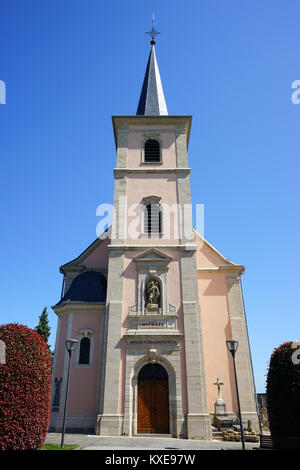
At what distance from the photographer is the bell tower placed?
16.7 m

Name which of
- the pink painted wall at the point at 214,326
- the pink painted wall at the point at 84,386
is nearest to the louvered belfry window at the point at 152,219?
the pink painted wall at the point at 214,326

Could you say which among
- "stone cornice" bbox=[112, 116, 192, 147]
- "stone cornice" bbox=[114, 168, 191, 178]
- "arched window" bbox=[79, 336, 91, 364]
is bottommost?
"arched window" bbox=[79, 336, 91, 364]

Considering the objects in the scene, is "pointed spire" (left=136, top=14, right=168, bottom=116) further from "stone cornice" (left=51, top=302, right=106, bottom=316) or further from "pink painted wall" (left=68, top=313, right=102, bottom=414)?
"pink painted wall" (left=68, top=313, right=102, bottom=414)

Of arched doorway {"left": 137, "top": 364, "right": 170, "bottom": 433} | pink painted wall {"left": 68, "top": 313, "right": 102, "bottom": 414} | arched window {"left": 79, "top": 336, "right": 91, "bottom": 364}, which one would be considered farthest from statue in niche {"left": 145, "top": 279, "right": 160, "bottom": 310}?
arched window {"left": 79, "top": 336, "right": 91, "bottom": 364}

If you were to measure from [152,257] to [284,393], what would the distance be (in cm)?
1058

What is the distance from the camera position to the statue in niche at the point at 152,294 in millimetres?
18609

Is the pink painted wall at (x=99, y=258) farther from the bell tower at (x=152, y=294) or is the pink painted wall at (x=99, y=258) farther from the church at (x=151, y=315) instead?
the bell tower at (x=152, y=294)

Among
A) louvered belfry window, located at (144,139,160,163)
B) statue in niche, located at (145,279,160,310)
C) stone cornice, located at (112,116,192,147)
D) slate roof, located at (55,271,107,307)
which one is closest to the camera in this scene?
statue in niche, located at (145,279,160,310)

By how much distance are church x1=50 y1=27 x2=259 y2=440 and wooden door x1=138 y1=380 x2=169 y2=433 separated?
0.14 ft

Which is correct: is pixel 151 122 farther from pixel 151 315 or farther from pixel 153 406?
pixel 153 406

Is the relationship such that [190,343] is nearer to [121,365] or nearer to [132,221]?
[121,365]

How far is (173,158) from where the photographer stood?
23.1m

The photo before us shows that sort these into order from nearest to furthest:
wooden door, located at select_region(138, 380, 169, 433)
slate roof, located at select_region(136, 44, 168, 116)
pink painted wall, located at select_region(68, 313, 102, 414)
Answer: wooden door, located at select_region(138, 380, 169, 433)
pink painted wall, located at select_region(68, 313, 102, 414)
slate roof, located at select_region(136, 44, 168, 116)
